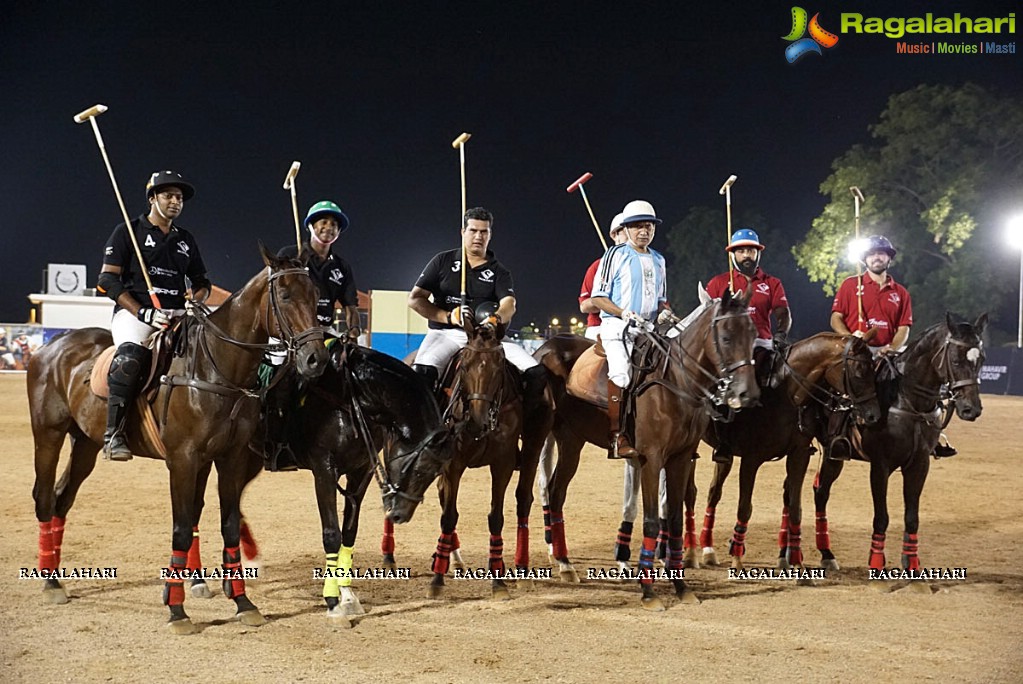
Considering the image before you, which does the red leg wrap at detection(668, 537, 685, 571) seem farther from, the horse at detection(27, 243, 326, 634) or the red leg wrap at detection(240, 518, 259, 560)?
the red leg wrap at detection(240, 518, 259, 560)

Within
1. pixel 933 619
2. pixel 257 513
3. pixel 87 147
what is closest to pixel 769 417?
pixel 933 619

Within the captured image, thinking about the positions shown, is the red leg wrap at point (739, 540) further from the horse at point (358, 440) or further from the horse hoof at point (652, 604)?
the horse at point (358, 440)

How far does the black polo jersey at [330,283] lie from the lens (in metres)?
7.57

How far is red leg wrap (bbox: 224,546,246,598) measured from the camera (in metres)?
6.57

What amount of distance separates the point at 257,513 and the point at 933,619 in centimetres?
735

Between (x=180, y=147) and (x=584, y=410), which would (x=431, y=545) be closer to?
(x=584, y=410)

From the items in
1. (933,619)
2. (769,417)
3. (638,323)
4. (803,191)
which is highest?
(803,191)

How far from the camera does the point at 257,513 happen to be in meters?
10.9

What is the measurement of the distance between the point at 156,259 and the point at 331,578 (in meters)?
2.74

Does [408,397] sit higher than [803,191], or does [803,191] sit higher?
[803,191]

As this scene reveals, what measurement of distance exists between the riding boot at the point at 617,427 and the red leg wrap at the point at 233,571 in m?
3.08

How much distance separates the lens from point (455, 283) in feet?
26.1

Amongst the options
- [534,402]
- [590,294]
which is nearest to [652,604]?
[534,402]

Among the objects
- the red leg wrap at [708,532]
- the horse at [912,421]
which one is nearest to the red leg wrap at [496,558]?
the red leg wrap at [708,532]
